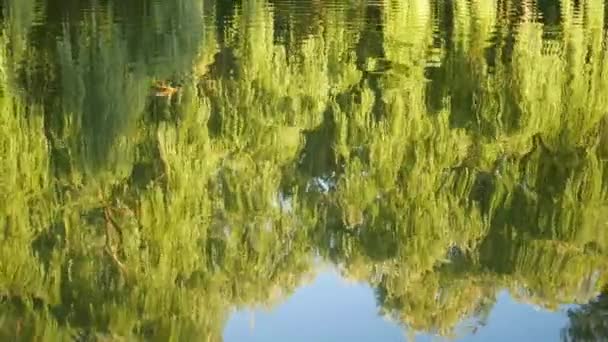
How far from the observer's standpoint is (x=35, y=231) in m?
5.12

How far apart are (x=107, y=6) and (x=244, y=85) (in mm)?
6101

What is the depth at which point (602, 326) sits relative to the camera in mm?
4602

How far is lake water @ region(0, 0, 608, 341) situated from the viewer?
14.8ft

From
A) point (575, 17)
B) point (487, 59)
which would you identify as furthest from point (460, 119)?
point (575, 17)

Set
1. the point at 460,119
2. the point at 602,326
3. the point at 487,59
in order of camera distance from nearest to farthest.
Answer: the point at 602,326 < the point at 460,119 < the point at 487,59

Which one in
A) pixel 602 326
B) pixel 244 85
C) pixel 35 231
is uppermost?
pixel 244 85

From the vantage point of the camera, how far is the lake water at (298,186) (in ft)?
14.8

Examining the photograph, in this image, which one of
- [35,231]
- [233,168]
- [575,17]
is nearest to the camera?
[35,231]

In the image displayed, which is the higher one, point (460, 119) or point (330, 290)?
point (460, 119)

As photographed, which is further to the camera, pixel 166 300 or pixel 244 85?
pixel 244 85

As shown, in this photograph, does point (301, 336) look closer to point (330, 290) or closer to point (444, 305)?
point (330, 290)

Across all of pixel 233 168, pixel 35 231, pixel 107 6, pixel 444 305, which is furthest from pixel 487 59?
pixel 107 6

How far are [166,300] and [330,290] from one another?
82 centimetres

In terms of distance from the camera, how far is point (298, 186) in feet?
21.3
